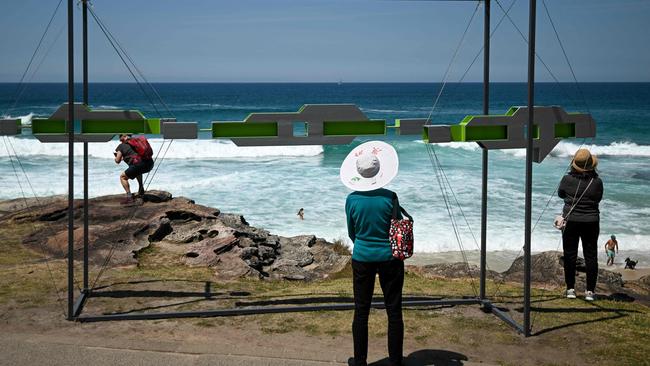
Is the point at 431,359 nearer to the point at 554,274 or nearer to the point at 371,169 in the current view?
the point at 371,169

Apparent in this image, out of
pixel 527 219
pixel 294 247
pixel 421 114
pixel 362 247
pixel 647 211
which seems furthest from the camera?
pixel 421 114

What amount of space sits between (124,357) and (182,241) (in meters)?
5.65

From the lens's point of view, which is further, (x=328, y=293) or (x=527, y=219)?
(x=328, y=293)

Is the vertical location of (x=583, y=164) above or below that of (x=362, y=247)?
above

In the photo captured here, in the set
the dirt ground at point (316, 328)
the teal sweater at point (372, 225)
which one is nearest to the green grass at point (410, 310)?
the dirt ground at point (316, 328)

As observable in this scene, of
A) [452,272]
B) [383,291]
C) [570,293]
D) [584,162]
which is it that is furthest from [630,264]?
[383,291]

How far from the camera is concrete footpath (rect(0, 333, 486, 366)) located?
20.7 feet

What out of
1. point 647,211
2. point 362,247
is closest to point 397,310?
point 362,247

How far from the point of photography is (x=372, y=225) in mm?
5887

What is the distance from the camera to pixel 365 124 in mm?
7492

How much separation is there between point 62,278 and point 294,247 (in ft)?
14.9


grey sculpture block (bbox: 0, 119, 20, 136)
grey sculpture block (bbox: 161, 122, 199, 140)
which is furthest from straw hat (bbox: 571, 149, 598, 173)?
grey sculpture block (bbox: 0, 119, 20, 136)

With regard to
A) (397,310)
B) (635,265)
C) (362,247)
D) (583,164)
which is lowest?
(635,265)

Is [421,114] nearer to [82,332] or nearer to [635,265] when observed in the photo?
[635,265]
